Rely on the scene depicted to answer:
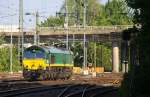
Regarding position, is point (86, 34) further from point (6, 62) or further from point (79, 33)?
point (6, 62)

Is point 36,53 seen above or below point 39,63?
above

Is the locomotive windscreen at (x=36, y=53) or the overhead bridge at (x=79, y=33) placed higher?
the overhead bridge at (x=79, y=33)

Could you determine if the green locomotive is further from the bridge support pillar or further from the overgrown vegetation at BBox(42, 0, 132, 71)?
the overgrown vegetation at BBox(42, 0, 132, 71)

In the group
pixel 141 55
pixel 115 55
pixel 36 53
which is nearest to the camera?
pixel 141 55

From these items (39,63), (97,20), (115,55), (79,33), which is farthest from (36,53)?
(97,20)

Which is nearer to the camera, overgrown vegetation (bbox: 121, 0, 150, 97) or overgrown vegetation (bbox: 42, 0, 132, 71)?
overgrown vegetation (bbox: 121, 0, 150, 97)

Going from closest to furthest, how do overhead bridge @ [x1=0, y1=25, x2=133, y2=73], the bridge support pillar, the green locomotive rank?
the green locomotive → overhead bridge @ [x1=0, y1=25, x2=133, y2=73] → the bridge support pillar

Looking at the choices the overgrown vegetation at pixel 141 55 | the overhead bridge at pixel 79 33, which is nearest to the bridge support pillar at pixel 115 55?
the overhead bridge at pixel 79 33

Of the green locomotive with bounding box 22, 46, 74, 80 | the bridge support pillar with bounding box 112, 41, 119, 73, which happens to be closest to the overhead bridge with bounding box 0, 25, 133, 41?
the bridge support pillar with bounding box 112, 41, 119, 73

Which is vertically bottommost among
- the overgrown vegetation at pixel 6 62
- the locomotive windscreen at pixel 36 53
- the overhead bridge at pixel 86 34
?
the overgrown vegetation at pixel 6 62

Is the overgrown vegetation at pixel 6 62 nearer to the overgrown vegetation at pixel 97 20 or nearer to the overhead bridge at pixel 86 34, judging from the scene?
the overhead bridge at pixel 86 34

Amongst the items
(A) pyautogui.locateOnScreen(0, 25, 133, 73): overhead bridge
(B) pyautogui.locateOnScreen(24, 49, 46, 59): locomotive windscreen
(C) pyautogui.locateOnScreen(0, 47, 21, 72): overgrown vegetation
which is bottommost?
(C) pyautogui.locateOnScreen(0, 47, 21, 72): overgrown vegetation

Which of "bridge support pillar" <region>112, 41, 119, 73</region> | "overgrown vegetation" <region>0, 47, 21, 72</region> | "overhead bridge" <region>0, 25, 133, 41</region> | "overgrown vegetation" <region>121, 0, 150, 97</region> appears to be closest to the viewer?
"overgrown vegetation" <region>121, 0, 150, 97</region>

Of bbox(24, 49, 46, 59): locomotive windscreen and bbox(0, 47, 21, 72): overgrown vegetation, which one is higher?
bbox(24, 49, 46, 59): locomotive windscreen
